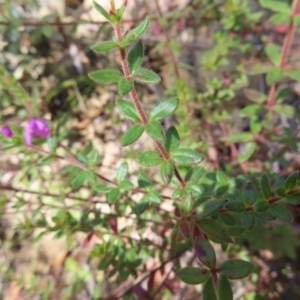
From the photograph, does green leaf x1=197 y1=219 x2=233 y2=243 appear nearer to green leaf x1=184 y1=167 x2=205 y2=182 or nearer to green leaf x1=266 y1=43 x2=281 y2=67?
green leaf x1=184 y1=167 x2=205 y2=182

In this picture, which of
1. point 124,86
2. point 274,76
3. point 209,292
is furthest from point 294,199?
point 274,76

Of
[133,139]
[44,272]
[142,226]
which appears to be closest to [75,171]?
[142,226]

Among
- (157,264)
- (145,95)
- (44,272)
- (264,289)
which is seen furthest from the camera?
(145,95)

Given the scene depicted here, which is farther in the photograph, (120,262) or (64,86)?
(64,86)

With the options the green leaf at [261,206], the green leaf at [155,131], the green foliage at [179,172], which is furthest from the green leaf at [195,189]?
the green leaf at [155,131]

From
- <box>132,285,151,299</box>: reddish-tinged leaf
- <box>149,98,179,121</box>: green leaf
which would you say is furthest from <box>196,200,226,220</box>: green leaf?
<box>132,285,151,299</box>: reddish-tinged leaf

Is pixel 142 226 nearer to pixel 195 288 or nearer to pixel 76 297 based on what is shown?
pixel 195 288

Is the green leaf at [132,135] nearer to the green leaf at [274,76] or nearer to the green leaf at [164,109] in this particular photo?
the green leaf at [164,109]
